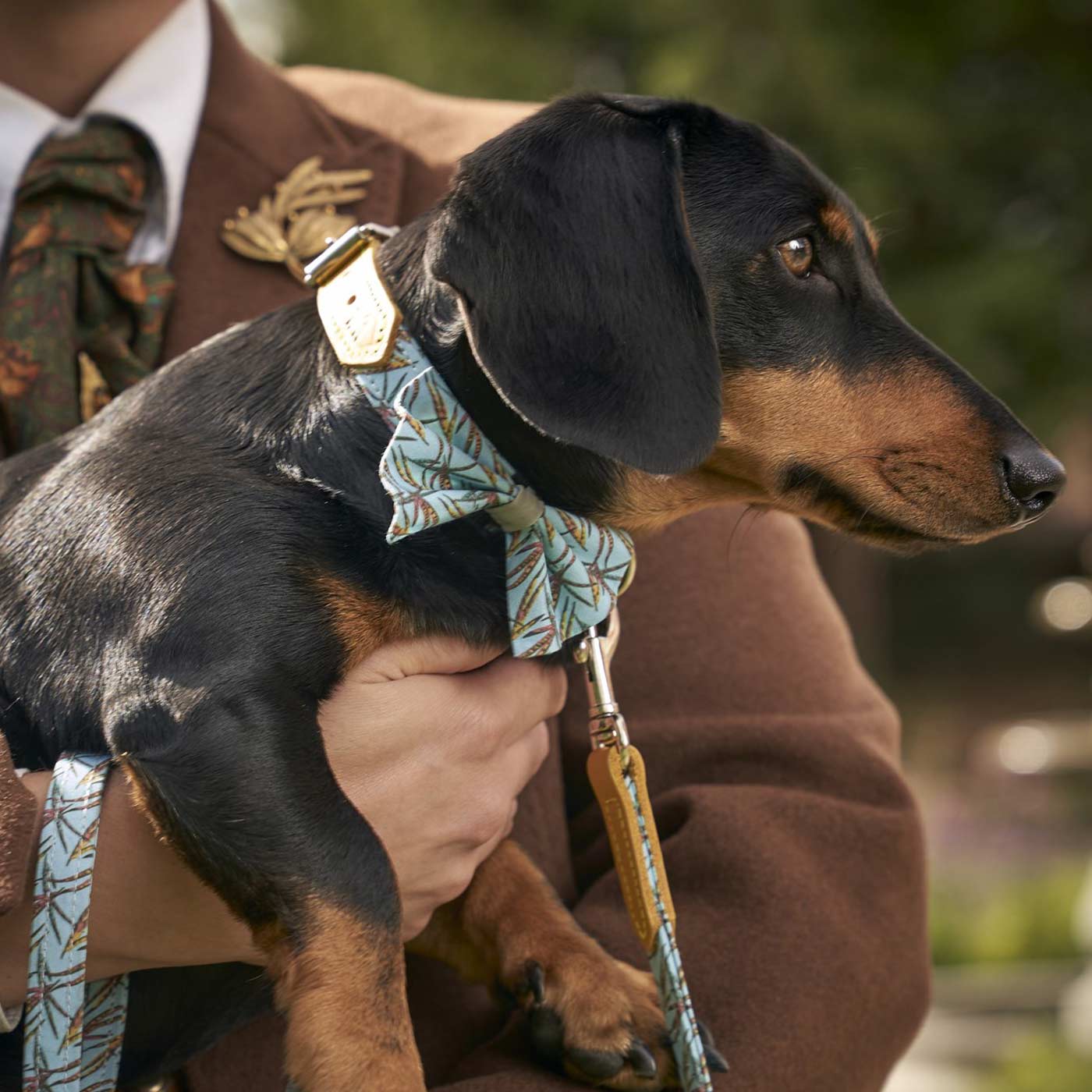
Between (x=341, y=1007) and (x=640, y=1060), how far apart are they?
0.44 m

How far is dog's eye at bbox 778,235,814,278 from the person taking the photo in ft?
5.87

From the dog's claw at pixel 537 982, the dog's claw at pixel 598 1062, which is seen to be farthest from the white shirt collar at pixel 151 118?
the dog's claw at pixel 598 1062

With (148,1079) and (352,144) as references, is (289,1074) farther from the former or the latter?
(352,144)

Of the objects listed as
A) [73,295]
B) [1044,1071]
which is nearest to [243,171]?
[73,295]

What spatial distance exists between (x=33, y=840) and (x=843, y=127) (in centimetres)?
593

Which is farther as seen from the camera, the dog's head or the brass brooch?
the brass brooch

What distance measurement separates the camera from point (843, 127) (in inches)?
262

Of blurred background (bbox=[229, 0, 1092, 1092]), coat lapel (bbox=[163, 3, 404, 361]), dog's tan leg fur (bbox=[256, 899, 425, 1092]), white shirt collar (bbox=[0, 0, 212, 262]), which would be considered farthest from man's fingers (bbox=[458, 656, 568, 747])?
blurred background (bbox=[229, 0, 1092, 1092])

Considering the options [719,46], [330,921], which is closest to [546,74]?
[719,46]

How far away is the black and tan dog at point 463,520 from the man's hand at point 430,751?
0.19 ft

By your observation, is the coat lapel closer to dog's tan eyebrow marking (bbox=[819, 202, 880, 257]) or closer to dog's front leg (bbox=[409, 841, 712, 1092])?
dog's tan eyebrow marking (bbox=[819, 202, 880, 257])

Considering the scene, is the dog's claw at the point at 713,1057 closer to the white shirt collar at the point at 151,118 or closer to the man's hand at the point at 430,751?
the man's hand at the point at 430,751

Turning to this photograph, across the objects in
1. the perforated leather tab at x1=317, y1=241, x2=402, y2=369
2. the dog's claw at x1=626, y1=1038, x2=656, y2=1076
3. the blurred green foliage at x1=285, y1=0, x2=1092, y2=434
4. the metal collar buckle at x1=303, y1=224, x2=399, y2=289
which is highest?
the metal collar buckle at x1=303, y1=224, x2=399, y2=289

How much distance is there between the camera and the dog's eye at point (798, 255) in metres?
1.79
